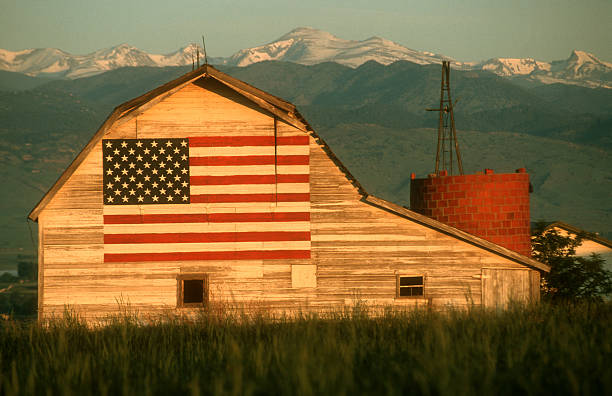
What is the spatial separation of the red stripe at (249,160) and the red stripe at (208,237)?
2.09 meters

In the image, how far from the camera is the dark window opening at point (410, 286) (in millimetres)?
20859

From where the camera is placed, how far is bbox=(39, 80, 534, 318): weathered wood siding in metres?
20.6

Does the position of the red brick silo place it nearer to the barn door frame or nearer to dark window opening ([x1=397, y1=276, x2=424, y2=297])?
the barn door frame

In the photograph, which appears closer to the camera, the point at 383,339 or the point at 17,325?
the point at 383,339

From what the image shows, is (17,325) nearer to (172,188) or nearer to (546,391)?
(172,188)

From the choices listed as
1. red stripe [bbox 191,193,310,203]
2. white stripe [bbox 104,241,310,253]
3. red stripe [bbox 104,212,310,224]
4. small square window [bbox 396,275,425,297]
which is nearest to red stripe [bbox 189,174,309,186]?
red stripe [bbox 191,193,310,203]

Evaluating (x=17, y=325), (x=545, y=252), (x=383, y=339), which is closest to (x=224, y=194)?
(x=17, y=325)

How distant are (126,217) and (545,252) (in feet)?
62.9

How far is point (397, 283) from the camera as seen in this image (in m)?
20.8

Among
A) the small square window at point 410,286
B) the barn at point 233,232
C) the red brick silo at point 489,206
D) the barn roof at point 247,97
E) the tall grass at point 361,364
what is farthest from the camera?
the red brick silo at point 489,206

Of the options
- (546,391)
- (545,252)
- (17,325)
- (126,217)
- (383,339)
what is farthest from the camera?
(545,252)

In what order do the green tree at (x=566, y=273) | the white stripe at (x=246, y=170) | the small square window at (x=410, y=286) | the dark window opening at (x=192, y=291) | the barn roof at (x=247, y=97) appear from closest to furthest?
the barn roof at (x=247, y=97) → the white stripe at (x=246, y=170) → the small square window at (x=410, y=286) → the green tree at (x=566, y=273) → the dark window opening at (x=192, y=291)

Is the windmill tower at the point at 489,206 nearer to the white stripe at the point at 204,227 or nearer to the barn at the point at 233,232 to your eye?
the barn at the point at 233,232

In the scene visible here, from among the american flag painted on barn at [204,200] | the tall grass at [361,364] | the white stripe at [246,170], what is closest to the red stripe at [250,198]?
the american flag painted on barn at [204,200]
